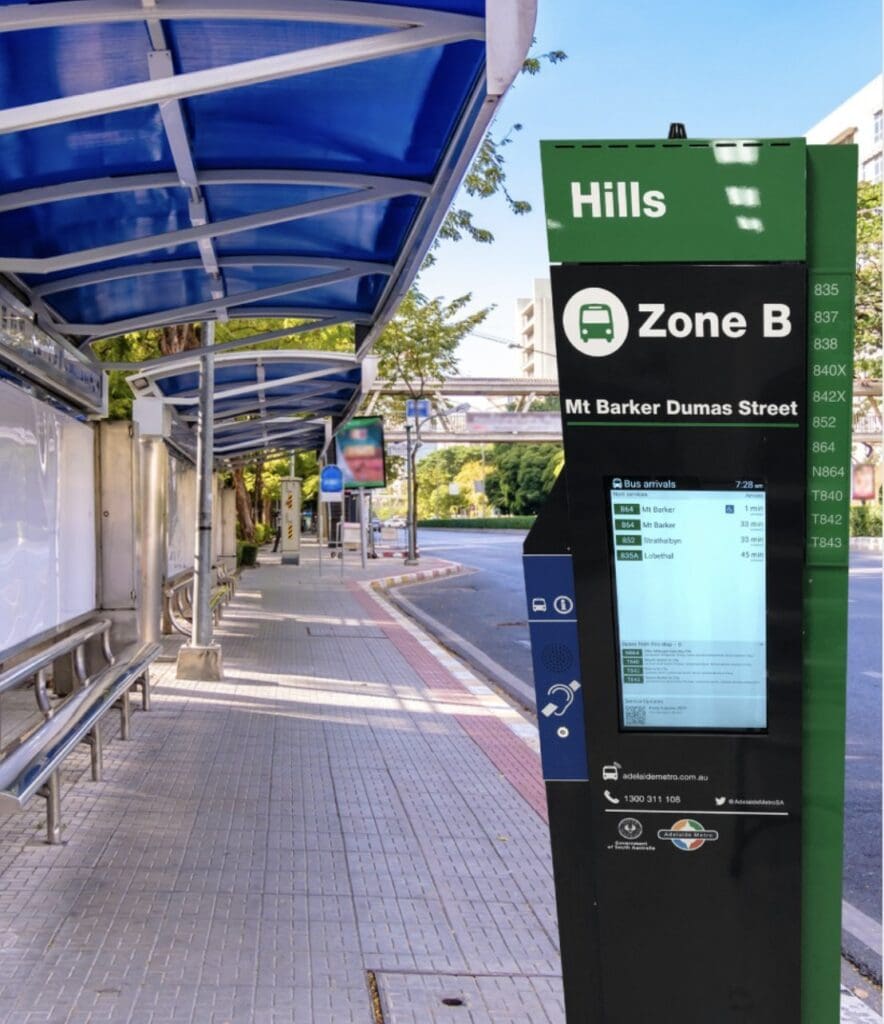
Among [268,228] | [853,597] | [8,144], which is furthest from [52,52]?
[853,597]

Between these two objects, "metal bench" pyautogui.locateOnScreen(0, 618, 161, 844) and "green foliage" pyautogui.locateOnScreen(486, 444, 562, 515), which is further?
"green foliage" pyautogui.locateOnScreen(486, 444, 562, 515)

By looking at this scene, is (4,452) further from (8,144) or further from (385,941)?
(385,941)

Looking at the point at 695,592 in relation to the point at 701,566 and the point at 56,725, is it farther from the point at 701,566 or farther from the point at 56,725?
the point at 56,725

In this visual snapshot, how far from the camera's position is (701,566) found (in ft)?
10.1

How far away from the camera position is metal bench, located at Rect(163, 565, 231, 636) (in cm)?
1441

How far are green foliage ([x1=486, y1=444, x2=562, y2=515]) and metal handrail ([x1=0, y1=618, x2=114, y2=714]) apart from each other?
95279mm

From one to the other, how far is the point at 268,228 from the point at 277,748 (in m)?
3.41

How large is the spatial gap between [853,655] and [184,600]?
8.17 meters

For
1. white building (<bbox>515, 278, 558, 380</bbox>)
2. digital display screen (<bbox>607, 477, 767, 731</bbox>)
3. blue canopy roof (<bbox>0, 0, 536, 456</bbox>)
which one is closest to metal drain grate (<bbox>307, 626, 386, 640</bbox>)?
blue canopy roof (<bbox>0, 0, 536, 456</bbox>)

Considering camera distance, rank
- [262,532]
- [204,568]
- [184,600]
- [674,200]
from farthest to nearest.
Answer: [262,532]
[184,600]
[204,568]
[674,200]

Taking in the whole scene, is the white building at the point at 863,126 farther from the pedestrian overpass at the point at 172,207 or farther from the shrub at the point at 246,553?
the pedestrian overpass at the point at 172,207

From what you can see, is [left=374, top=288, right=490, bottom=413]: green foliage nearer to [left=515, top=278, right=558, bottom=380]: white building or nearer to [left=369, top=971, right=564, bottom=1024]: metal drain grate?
[left=369, top=971, right=564, bottom=1024]: metal drain grate

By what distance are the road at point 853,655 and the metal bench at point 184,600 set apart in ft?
10.7

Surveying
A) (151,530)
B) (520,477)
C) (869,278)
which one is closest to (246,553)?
(869,278)
